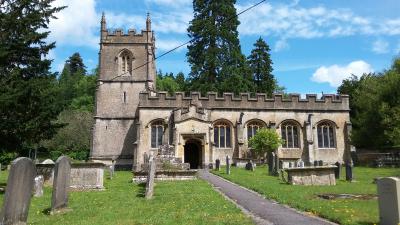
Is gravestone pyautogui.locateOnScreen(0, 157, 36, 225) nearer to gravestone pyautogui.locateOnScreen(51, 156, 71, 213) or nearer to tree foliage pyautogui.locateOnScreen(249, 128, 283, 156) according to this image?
gravestone pyautogui.locateOnScreen(51, 156, 71, 213)

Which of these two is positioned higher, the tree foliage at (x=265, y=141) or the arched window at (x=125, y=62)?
the arched window at (x=125, y=62)

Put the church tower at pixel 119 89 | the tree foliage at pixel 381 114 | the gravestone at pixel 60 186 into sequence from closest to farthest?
the gravestone at pixel 60 186 < the tree foliage at pixel 381 114 < the church tower at pixel 119 89

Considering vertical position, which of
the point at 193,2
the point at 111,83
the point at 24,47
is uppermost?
the point at 193,2

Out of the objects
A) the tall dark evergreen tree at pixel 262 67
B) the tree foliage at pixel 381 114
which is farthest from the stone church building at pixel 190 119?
the tall dark evergreen tree at pixel 262 67

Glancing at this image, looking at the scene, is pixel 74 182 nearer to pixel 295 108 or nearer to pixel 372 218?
pixel 372 218

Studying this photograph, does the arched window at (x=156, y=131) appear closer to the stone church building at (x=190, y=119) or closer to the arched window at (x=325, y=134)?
the stone church building at (x=190, y=119)

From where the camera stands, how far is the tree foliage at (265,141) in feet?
103

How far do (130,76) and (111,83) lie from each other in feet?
5.75

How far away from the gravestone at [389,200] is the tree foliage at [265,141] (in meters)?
23.8

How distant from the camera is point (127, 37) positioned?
125 feet

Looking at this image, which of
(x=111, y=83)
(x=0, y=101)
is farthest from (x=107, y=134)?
(x=0, y=101)

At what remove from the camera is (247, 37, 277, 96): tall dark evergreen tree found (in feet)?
158

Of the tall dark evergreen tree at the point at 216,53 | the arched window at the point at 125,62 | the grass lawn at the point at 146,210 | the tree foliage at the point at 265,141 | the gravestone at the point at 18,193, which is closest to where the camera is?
the gravestone at the point at 18,193

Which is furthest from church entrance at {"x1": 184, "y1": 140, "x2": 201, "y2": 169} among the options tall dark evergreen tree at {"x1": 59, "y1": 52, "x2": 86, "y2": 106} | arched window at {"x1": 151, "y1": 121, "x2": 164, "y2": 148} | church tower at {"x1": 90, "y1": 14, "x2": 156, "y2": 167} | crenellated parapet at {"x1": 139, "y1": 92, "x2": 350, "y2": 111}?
tall dark evergreen tree at {"x1": 59, "y1": 52, "x2": 86, "y2": 106}
